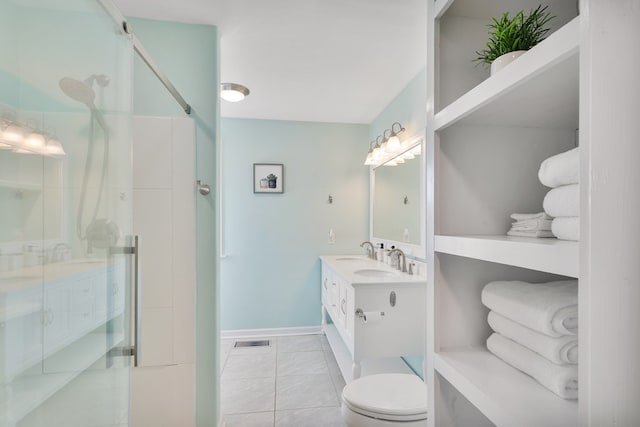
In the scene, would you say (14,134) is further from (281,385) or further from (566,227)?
(281,385)

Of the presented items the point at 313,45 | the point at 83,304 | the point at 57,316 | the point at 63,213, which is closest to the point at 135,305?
the point at 83,304

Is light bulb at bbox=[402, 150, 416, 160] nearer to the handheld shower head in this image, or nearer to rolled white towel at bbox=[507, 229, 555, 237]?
rolled white towel at bbox=[507, 229, 555, 237]

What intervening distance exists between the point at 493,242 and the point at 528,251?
0.10 metres

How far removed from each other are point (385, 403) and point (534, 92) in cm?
128

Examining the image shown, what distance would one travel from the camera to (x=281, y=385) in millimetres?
2340

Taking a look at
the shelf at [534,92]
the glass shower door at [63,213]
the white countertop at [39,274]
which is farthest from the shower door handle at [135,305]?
the shelf at [534,92]

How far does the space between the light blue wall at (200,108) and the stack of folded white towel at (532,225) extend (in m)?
1.49

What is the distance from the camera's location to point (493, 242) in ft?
2.17

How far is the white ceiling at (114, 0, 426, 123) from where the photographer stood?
1.61m

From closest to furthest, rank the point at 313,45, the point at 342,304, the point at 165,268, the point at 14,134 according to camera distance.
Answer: the point at 14,134
the point at 165,268
the point at 313,45
the point at 342,304

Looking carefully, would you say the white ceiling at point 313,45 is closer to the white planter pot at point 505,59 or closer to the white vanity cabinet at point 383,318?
the white planter pot at point 505,59

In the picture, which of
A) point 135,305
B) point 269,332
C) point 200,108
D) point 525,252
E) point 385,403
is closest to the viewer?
point 525,252

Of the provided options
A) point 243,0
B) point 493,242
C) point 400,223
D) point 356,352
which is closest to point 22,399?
point 493,242

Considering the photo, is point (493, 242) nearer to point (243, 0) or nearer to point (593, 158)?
point (593, 158)
